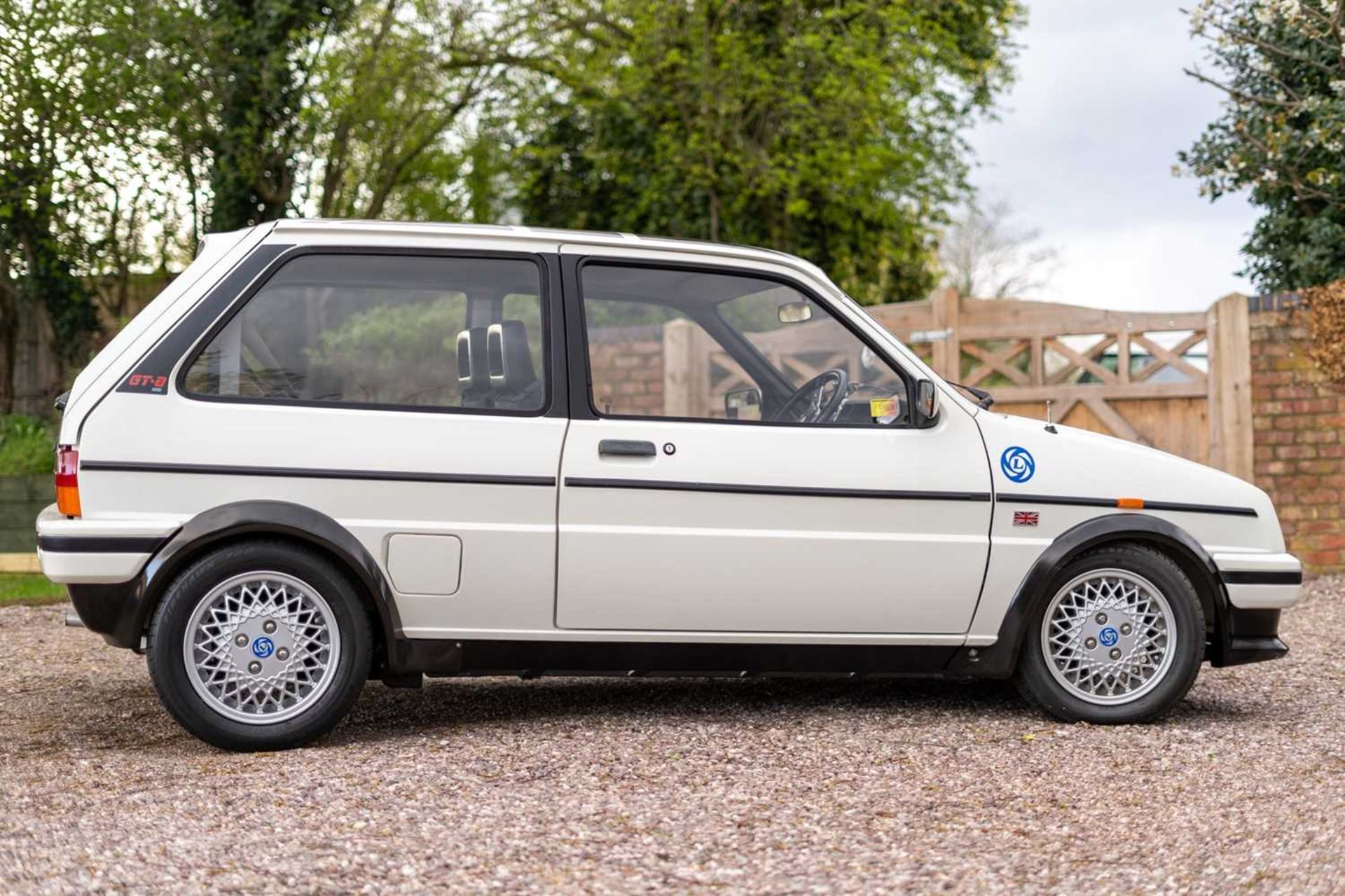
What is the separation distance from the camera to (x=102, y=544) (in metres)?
4.89

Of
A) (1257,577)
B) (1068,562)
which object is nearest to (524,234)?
(1068,562)

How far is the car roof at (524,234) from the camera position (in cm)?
527

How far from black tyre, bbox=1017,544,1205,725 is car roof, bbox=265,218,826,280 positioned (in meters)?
1.63

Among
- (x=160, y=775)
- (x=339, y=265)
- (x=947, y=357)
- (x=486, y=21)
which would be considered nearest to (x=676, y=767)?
(x=160, y=775)

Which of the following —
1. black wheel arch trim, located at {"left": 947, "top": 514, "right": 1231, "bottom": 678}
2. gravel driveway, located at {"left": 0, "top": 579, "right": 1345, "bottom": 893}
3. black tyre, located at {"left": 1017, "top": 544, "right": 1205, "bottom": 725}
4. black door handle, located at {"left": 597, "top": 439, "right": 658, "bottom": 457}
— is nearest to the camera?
gravel driveway, located at {"left": 0, "top": 579, "right": 1345, "bottom": 893}

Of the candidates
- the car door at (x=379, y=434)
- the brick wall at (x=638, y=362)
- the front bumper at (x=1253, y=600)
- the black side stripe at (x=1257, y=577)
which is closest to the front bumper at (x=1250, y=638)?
the front bumper at (x=1253, y=600)

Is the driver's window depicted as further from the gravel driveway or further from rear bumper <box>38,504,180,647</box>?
rear bumper <box>38,504,180,647</box>

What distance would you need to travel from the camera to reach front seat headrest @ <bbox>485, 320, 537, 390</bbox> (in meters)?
5.33

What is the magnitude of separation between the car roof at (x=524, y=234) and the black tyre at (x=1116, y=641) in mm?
1629

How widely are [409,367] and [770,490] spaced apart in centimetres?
158

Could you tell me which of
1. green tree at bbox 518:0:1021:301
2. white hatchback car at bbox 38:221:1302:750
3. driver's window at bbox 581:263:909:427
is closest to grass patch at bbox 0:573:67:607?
white hatchback car at bbox 38:221:1302:750

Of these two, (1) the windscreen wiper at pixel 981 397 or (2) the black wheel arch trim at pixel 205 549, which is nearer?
(2) the black wheel arch trim at pixel 205 549

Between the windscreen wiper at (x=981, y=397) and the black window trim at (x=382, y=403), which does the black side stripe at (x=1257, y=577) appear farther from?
the black window trim at (x=382, y=403)

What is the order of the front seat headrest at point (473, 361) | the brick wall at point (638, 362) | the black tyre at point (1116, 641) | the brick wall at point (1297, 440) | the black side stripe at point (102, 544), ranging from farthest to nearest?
the brick wall at point (638, 362), the brick wall at point (1297, 440), the black tyre at point (1116, 641), the front seat headrest at point (473, 361), the black side stripe at point (102, 544)
